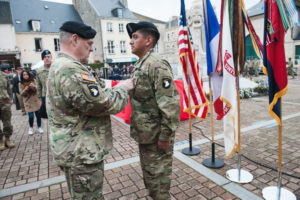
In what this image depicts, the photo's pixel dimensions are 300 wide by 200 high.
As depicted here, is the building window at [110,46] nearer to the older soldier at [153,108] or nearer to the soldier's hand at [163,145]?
the older soldier at [153,108]

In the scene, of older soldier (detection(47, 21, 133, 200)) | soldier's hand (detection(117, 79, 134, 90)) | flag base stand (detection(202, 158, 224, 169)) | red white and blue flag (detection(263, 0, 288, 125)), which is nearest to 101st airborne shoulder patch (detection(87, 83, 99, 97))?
older soldier (detection(47, 21, 133, 200))

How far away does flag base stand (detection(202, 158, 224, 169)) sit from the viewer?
3603 mm

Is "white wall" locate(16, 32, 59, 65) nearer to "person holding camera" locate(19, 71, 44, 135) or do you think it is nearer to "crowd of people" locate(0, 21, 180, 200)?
"person holding camera" locate(19, 71, 44, 135)

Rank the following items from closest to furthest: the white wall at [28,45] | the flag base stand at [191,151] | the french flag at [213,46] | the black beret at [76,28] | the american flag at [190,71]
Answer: the black beret at [76,28] → the french flag at [213,46] → the american flag at [190,71] → the flag base stand at [191,151] → the white wall at [28,45]

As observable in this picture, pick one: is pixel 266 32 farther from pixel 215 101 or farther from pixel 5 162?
pixel 5 162

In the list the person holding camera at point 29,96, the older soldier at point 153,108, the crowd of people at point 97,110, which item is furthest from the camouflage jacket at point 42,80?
the older soldier at point 153,108

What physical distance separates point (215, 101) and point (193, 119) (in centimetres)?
347

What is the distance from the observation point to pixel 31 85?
5555mm

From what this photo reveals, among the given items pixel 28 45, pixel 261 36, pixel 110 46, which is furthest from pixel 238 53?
pixel 110 46

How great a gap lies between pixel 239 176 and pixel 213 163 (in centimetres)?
59

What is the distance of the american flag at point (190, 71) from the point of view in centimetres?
396

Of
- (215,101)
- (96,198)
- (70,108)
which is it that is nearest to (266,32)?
(215,101)

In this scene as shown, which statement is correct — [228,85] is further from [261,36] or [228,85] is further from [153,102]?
[261,36]

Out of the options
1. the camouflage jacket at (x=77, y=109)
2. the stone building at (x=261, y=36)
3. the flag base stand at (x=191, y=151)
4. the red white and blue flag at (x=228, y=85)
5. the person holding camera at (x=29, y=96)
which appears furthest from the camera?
the stone building at (x=261, y=36)
